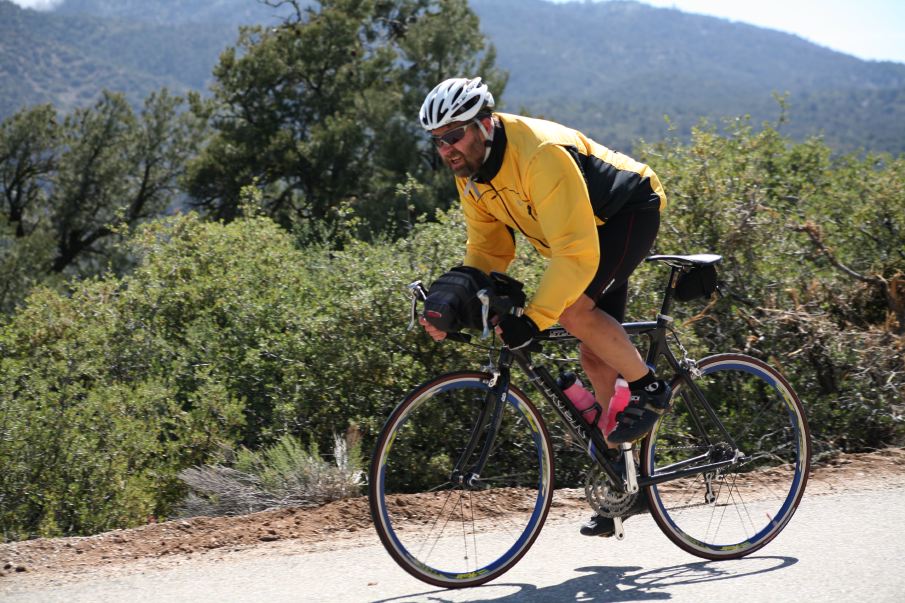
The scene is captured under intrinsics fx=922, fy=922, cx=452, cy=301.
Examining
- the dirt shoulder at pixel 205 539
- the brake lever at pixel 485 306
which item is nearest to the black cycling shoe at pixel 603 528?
the dirt shoulder at pixel 205 539

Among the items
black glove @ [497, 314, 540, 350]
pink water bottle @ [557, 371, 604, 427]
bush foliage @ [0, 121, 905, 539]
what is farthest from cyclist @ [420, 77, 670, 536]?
bush foliage @ [0, 121, 905, 539]

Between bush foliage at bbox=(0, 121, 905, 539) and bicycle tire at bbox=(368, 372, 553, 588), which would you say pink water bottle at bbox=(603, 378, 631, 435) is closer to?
bicycle tire at bbox=(368, 372, 553, 588)

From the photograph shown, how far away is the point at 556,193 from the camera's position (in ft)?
12.0

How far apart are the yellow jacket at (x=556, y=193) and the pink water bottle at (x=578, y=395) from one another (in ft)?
1.60

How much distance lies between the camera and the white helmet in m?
3.71

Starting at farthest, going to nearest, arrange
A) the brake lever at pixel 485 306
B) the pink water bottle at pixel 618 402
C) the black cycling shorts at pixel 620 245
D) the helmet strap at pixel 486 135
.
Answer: the pink water bottle at pixel 618 402
the black cycling shorts at pixel 620 245
the helmet strap at pixel 486 135
the brake lever at pixel 485 306

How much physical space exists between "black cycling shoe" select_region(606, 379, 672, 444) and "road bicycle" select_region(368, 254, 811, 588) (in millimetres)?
132

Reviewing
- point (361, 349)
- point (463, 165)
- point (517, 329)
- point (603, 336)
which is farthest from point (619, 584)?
point (361, 349)

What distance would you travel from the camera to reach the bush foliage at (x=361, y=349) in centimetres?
647

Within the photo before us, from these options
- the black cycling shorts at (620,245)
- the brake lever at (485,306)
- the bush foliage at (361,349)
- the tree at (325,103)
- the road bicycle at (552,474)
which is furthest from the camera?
the tree at (325,103)

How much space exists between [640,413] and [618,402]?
120 mm

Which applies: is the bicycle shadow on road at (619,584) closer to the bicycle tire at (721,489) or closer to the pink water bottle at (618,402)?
the bicycle tire at (721,489)

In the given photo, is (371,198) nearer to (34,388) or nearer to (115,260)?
(115,260)

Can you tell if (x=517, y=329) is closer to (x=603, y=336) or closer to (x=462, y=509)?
(x=603, y=336)
